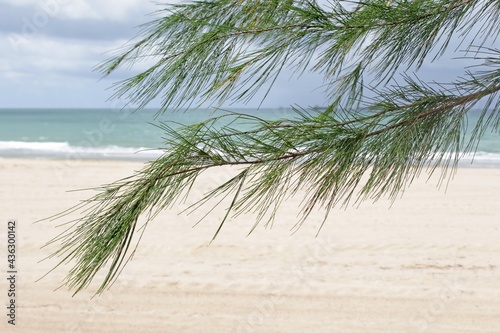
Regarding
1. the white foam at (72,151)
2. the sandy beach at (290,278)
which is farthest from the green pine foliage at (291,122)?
the white foam at (72,151)

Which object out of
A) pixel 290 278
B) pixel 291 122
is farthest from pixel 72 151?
pixel 291 122

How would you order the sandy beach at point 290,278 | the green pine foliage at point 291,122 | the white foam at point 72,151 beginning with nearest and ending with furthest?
the green pine foliage at point 291,122, the sandy beach at point 290,278, the white foam at point 72,151

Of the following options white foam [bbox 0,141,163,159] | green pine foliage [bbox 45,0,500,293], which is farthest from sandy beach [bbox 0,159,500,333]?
white foam [bbox 0,141,163,159]

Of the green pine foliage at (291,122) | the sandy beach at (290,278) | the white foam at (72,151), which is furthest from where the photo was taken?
the white foam at (72,151)

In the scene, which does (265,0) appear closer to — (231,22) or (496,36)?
(231,22)

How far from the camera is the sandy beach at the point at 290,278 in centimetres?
385

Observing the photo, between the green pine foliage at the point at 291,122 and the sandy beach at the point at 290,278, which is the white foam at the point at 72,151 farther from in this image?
the green pine foliage at the point at 291,122

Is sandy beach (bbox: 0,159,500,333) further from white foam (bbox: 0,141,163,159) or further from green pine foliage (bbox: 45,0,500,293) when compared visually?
white foam (bbox: 0,141,163,159)

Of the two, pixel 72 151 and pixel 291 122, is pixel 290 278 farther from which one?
pixel 72 151

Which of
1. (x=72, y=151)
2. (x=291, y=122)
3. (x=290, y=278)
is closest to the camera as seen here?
(x=291, y=122)

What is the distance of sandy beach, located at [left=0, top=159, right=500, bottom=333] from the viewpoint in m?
3.85

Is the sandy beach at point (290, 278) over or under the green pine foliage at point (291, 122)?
under

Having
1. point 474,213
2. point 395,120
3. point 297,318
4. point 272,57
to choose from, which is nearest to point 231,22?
point 272,57

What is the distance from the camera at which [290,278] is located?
14.8 feet
